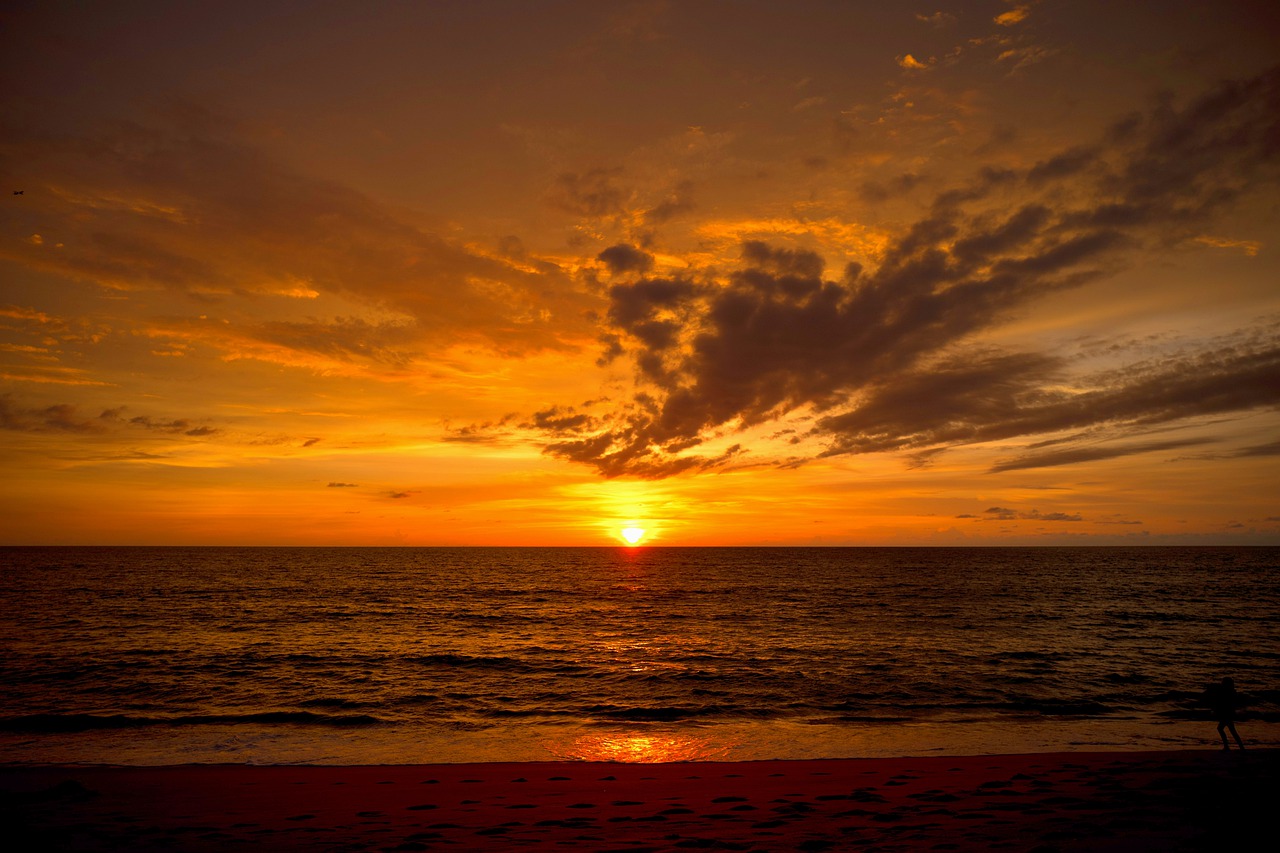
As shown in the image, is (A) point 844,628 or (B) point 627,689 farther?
(A) point 844,628

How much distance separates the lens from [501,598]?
74125mm

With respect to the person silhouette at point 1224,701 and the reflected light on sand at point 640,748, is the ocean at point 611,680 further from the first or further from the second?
the person silhouette at point 1224,701

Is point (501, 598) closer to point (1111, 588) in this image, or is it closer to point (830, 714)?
point (830, 714)

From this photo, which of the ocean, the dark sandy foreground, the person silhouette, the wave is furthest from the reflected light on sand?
the person silhouette

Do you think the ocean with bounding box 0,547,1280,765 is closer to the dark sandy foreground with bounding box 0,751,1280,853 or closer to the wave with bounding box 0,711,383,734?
the wave with bounding box 0,711,383,734

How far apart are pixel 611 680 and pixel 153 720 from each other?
17.6 meters

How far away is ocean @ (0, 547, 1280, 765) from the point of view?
2069 cm

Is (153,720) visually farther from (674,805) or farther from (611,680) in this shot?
(674,805)

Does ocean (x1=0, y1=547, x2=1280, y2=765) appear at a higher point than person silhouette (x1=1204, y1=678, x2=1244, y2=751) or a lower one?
lower

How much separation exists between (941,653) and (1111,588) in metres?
64.2

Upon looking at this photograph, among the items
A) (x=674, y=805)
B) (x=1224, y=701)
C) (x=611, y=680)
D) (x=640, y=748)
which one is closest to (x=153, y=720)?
(x=611, y=680)

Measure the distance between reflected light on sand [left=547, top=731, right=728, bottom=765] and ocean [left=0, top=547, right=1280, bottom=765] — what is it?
13 centimetres

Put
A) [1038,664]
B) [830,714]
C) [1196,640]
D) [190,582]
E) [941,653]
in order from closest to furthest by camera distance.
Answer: [830,714] → [1038,664] → [941,653] → [1196,640] → [190,582]

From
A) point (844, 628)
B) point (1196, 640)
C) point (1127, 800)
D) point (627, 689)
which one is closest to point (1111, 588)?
point (1196, 640)
